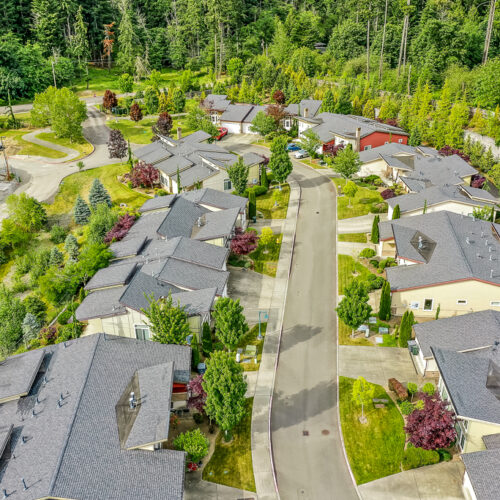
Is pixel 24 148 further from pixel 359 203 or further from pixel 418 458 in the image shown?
pixel 418 458

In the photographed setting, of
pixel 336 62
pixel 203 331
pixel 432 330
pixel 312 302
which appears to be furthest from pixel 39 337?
pixel 336 62

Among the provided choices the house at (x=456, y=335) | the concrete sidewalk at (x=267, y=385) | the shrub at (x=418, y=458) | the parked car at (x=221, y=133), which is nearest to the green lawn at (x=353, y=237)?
the concrete sidewalk at (x=267, y=385)

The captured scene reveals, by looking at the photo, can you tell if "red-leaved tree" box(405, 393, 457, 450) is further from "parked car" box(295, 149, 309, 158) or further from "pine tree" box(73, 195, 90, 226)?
"parked car" box(295, 149, 309, 158)

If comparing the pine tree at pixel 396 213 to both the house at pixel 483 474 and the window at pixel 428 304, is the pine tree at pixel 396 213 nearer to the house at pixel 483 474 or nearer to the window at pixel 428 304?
the window at pixel 428 304

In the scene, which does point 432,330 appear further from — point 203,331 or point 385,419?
point 203,331

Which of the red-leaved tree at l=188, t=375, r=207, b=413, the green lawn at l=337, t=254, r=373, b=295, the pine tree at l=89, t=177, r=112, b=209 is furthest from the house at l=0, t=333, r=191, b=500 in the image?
the pine tree at l=89, t=177, r=112, b=209

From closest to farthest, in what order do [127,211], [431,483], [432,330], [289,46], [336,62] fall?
[431,483] → [432,330] → [127,211] → [336,62] → [289,46]

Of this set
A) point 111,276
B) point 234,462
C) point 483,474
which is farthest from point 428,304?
point 111,276
